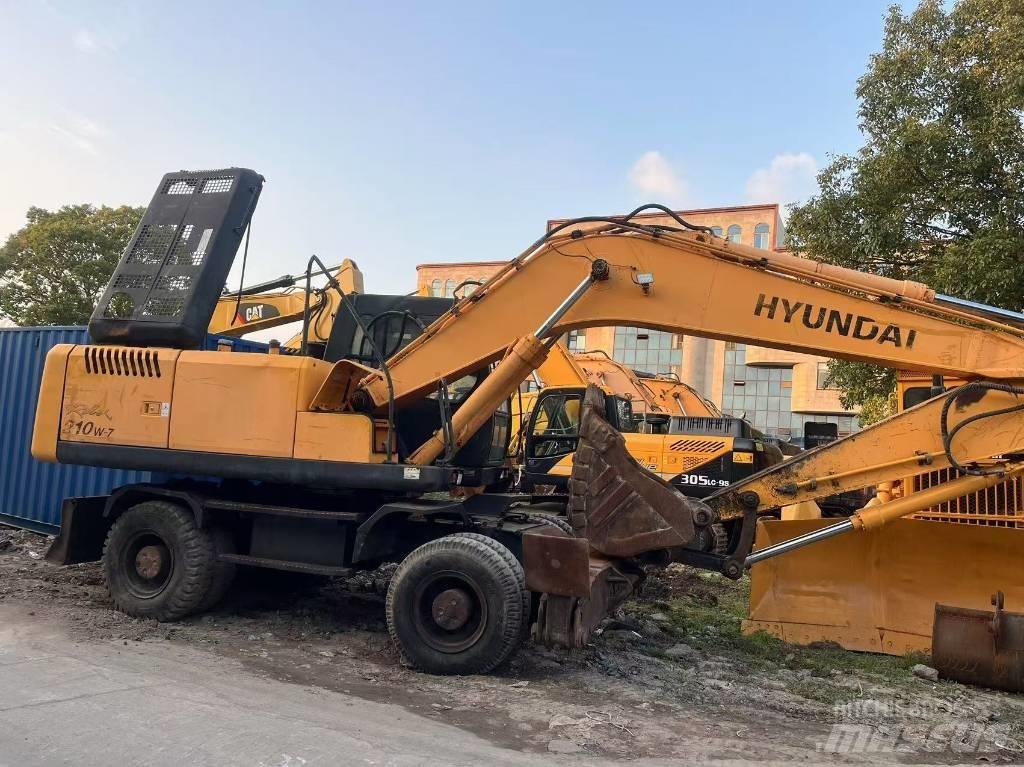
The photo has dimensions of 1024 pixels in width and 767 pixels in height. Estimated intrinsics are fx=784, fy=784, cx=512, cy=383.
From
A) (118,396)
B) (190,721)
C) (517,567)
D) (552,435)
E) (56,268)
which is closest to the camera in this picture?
(190,721)

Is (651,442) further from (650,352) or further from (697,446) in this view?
(650,352)

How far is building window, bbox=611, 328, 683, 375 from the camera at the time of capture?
41094 millimetres

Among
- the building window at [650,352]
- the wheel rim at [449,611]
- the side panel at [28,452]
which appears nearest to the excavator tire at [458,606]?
the wheel rim at [449,611]

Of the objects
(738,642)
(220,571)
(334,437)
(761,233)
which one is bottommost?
(738,642)

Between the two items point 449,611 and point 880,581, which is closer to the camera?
point 449,611

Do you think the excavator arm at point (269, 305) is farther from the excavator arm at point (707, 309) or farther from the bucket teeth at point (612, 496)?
the bucket teeth at point (612, 496)

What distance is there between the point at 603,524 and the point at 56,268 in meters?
27.1

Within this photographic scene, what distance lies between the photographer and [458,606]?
18.0 ft

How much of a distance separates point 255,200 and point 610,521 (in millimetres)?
4226

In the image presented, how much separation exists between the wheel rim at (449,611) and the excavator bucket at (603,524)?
0.46 metres

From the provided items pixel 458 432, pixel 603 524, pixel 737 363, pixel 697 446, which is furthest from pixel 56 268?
pixel 737 363

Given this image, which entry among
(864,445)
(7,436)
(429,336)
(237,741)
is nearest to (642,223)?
(429,336)

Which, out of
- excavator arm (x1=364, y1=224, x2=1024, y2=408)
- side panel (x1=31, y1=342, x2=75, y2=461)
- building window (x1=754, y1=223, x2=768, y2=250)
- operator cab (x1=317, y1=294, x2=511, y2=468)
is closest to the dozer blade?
excavator arm (x1=364, y1=224, x2=1024, y2=408)

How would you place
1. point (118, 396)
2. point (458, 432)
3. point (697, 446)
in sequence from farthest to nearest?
point (697, 446)
point (118, 396)
point (458, 432)
